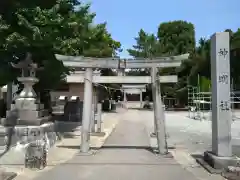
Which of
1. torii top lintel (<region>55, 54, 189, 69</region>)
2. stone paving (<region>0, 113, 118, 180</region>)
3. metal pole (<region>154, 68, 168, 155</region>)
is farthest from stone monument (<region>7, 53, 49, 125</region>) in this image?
metal pole (<region>154, 68, 168, 155</region>)

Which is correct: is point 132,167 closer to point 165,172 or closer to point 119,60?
point 165,172

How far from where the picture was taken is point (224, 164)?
861 centimetres

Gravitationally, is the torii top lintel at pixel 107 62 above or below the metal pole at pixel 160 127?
above

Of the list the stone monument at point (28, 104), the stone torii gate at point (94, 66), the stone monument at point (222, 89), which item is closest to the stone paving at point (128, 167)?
the stone torii gate at point (94, 66)

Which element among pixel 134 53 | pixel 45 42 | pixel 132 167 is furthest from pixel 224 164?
pixel 134 53

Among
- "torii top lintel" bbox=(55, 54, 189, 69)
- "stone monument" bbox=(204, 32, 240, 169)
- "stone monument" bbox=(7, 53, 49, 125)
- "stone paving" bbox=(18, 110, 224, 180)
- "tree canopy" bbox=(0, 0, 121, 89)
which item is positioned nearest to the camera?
"stone paving" bbox=(18, 110, 224, 180)

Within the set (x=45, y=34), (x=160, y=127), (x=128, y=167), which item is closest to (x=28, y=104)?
(x=45, y=34)

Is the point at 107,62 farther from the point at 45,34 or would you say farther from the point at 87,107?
the point at 45,34

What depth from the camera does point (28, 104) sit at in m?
12.3

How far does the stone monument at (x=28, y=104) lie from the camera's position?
12.1 m

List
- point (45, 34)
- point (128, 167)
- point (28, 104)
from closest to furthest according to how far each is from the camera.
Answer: point (128, 167) → point (28, 104) → point (45, 34)

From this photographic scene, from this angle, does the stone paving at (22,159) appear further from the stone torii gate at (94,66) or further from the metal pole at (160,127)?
the metal pole at (160,127)

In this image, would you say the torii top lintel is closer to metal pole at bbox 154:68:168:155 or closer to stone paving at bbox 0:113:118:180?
metal pole at bbox 154:68:168:155

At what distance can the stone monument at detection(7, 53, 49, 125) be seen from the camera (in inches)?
475
